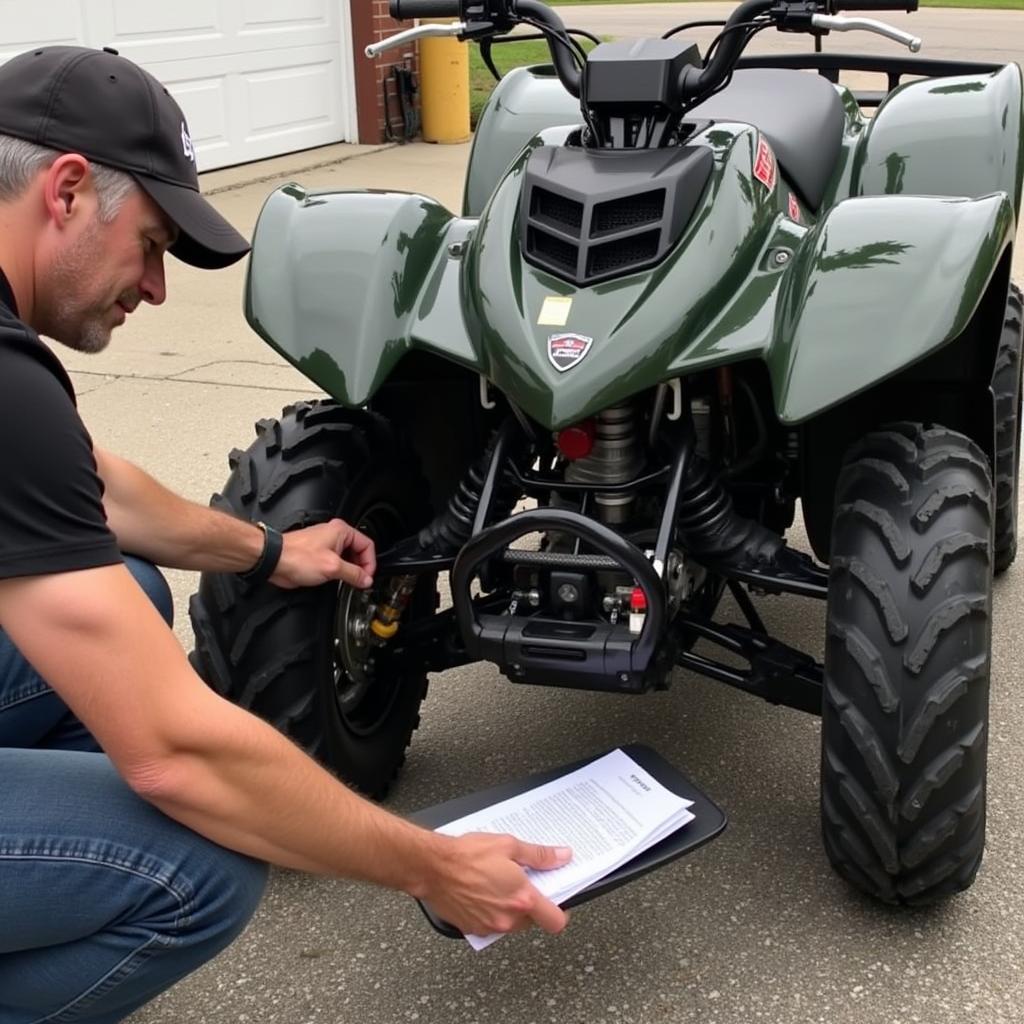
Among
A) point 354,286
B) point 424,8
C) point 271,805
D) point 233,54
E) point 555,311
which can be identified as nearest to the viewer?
point 271,805

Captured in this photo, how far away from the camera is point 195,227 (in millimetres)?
2025

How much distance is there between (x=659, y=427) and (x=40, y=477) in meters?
1.26

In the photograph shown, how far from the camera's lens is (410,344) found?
2652 millimetres

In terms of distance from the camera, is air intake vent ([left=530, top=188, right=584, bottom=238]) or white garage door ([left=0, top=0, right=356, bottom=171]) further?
white garage door ([left=0, top=0, right=356, bottom=171])

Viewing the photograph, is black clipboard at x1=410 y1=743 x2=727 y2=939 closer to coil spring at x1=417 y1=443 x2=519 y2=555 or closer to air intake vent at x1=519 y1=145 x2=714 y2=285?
coil spring at x1=417 y1=443 x2=519 y2=555

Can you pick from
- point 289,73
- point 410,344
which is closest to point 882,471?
point 410,344

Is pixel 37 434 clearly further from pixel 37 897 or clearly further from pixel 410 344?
pixel 410 344

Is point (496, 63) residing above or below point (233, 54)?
below

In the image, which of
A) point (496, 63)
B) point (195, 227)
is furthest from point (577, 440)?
point (496, 63)

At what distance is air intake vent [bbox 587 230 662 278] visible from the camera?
249 centimetres

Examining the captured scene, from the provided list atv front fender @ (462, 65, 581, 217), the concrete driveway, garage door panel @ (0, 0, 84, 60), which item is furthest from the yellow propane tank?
the concrete driveway

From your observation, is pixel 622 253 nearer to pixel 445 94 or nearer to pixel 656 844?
pixel 656 844

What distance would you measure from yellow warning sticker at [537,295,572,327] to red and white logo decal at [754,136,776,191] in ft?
1.59

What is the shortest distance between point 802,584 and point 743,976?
2.25 ft
